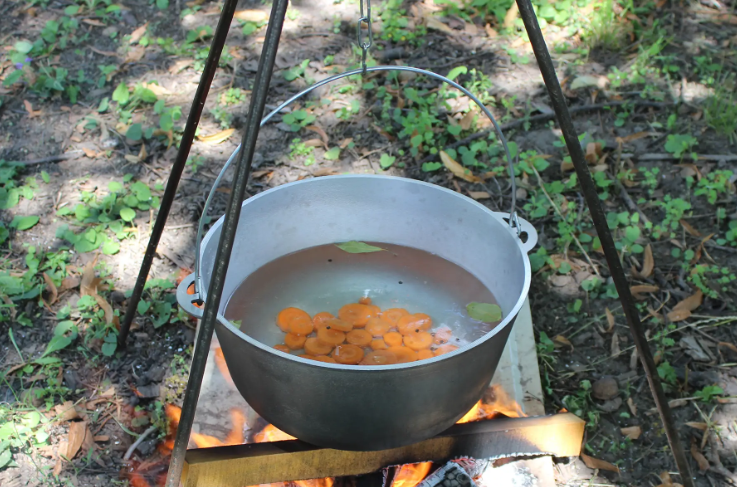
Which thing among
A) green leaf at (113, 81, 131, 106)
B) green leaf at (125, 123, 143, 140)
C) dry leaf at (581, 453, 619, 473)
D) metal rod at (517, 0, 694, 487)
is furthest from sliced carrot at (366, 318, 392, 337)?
green leaf at (113, 81, 131, 106)

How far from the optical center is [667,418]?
1367mm

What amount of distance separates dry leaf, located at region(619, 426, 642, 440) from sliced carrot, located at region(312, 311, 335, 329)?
0.85 m

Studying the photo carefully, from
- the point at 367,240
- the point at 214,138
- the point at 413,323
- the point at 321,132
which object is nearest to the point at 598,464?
the point at 413,323

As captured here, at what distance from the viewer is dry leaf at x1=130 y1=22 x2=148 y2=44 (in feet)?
10.1

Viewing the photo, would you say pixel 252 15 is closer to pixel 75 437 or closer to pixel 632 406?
pixel 75 437

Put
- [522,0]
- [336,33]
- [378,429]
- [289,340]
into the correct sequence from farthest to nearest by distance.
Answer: [336,33]
[289,340]
[378,429]
[522,0]

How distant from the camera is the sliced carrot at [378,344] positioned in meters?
1.52

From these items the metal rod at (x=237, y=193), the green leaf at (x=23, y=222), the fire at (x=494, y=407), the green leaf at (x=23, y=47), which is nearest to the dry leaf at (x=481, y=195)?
the fire at (x=494, y=407)

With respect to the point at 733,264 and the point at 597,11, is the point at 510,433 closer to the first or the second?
the point at 733,264

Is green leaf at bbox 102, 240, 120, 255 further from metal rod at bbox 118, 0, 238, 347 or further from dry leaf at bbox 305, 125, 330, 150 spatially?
dry leaf at bbox 305, 125, 330, 150

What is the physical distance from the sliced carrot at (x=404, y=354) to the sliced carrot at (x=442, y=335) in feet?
0.29

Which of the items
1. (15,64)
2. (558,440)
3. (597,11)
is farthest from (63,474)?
(597,11)

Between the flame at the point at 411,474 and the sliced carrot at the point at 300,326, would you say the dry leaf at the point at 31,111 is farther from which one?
the flame at the point at 411,474

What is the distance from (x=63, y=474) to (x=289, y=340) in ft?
2.20
